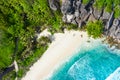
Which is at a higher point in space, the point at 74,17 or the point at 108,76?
the point at 74,17

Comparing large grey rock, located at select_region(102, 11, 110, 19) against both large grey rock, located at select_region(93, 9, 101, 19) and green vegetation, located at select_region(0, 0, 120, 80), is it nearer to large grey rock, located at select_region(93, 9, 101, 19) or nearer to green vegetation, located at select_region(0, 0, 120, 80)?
large grey rock, located at select_region(93, 9, 101, 19)

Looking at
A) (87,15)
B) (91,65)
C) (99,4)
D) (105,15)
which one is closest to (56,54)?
(91,65)

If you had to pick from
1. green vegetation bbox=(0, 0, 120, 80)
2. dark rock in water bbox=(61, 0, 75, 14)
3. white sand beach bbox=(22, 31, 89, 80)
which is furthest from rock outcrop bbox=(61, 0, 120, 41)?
white sand beach bbox=(22, 31, 89, 80)

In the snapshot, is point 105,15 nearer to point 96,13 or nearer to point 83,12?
point 96,13

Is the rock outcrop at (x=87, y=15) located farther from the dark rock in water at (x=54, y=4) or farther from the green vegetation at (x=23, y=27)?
the green vegetation at (x=23, y=27)

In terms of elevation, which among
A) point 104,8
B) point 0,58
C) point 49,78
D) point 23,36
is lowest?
point 49,78

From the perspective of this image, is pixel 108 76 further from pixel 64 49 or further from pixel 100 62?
pixel 64 49

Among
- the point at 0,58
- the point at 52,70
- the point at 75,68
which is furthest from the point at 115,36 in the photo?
the point at 0,58
